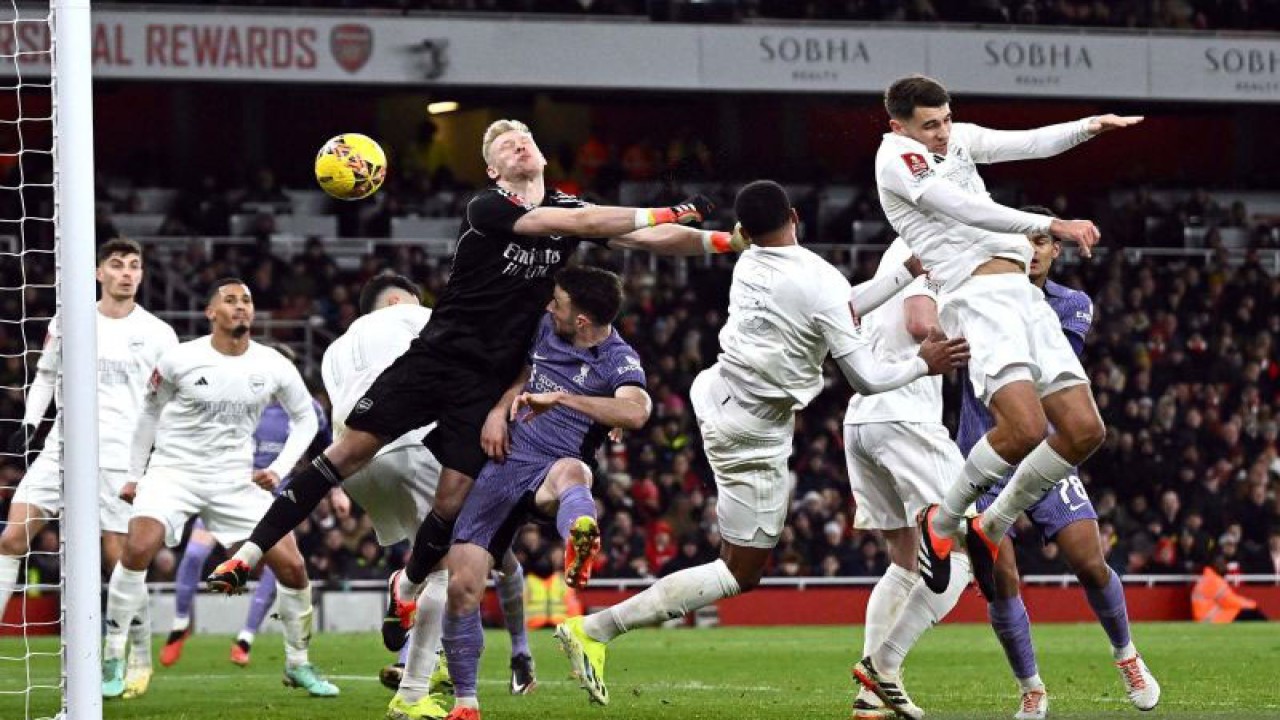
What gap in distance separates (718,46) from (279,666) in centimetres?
1612

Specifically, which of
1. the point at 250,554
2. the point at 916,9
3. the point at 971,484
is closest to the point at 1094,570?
the point at 971,484

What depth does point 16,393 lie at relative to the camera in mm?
22328

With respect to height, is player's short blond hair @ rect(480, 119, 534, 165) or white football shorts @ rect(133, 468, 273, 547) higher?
player's short blond hair @ rect(480, 119, 534, 165)

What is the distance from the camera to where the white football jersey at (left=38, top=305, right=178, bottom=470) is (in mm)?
11453

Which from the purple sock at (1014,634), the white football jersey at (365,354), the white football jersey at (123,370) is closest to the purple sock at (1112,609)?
the purple sock at (1014,634)

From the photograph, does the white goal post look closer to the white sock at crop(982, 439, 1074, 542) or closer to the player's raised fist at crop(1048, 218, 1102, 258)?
the white sock at crop(982, 439, 1074, 542)

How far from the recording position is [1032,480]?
788cm

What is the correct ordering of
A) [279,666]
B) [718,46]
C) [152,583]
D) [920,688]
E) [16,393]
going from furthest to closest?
[718,46]
[16,393]
[152,583]
[279,666]
[920,688]

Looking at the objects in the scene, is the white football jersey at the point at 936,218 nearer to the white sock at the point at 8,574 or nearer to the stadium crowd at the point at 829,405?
the white sock at the point at 8,574

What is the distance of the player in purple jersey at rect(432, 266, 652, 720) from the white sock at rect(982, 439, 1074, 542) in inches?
61.8

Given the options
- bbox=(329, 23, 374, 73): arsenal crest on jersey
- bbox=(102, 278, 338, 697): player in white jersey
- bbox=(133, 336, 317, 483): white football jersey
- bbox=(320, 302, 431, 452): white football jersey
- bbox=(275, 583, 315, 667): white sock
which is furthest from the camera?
bbox=(329, 23, 374, 73): arsenal crest on jersey

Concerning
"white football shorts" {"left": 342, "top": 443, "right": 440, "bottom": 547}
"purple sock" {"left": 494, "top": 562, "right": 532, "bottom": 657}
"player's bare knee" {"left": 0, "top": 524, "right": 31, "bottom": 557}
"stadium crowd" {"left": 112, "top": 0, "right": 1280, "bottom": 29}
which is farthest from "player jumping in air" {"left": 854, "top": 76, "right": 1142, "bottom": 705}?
"stadium crowd" {"left": 112, "top": 0, "right": 1280, "bottom": 29}

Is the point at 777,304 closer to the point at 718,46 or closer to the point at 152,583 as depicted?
the point at 152,583

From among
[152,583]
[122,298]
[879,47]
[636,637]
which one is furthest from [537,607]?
[879,47]
